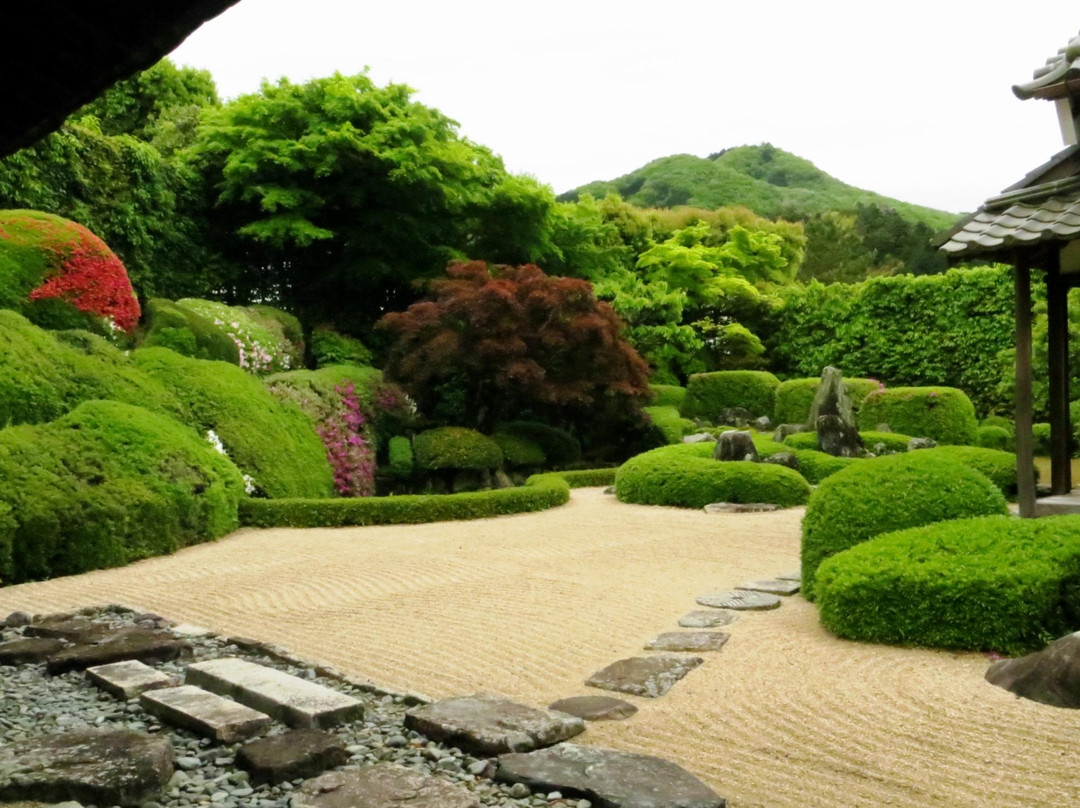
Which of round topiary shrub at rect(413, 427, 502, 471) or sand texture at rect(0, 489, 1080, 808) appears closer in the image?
sand texture at rect(0, 489, 1080, 808)

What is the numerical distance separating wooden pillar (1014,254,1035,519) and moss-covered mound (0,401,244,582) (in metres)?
7.86

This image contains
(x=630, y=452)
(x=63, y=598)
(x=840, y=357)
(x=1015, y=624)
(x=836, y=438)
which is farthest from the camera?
(x=840, y=357)

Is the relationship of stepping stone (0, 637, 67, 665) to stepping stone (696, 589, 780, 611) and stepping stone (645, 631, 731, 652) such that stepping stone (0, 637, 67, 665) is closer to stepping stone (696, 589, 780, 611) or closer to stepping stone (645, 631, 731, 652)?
stepping stone (645, 631, 731, 652)

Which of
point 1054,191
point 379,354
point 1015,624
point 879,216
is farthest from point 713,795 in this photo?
point 879,216

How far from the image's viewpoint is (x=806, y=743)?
146 inches

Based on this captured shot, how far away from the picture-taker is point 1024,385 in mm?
6602

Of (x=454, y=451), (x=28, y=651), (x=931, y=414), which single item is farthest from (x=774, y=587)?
(x=931, y=414)

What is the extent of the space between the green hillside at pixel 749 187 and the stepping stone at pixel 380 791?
144 feet

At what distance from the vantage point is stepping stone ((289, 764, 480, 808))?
309 centimetres

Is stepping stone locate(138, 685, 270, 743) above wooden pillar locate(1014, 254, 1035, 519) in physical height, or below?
below

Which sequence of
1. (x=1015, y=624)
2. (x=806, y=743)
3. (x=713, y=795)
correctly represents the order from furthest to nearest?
(x=1015, y=624) < (x=806, y=743) < (x=713, y=795)

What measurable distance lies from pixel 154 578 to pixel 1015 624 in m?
6.77

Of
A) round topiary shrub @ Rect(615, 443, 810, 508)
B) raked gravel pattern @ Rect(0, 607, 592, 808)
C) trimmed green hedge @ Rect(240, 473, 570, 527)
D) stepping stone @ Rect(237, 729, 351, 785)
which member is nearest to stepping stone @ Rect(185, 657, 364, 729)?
raked gravel pattern @ Rect(0, 607, 592, 808)

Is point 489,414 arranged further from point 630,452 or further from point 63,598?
point 63,598
